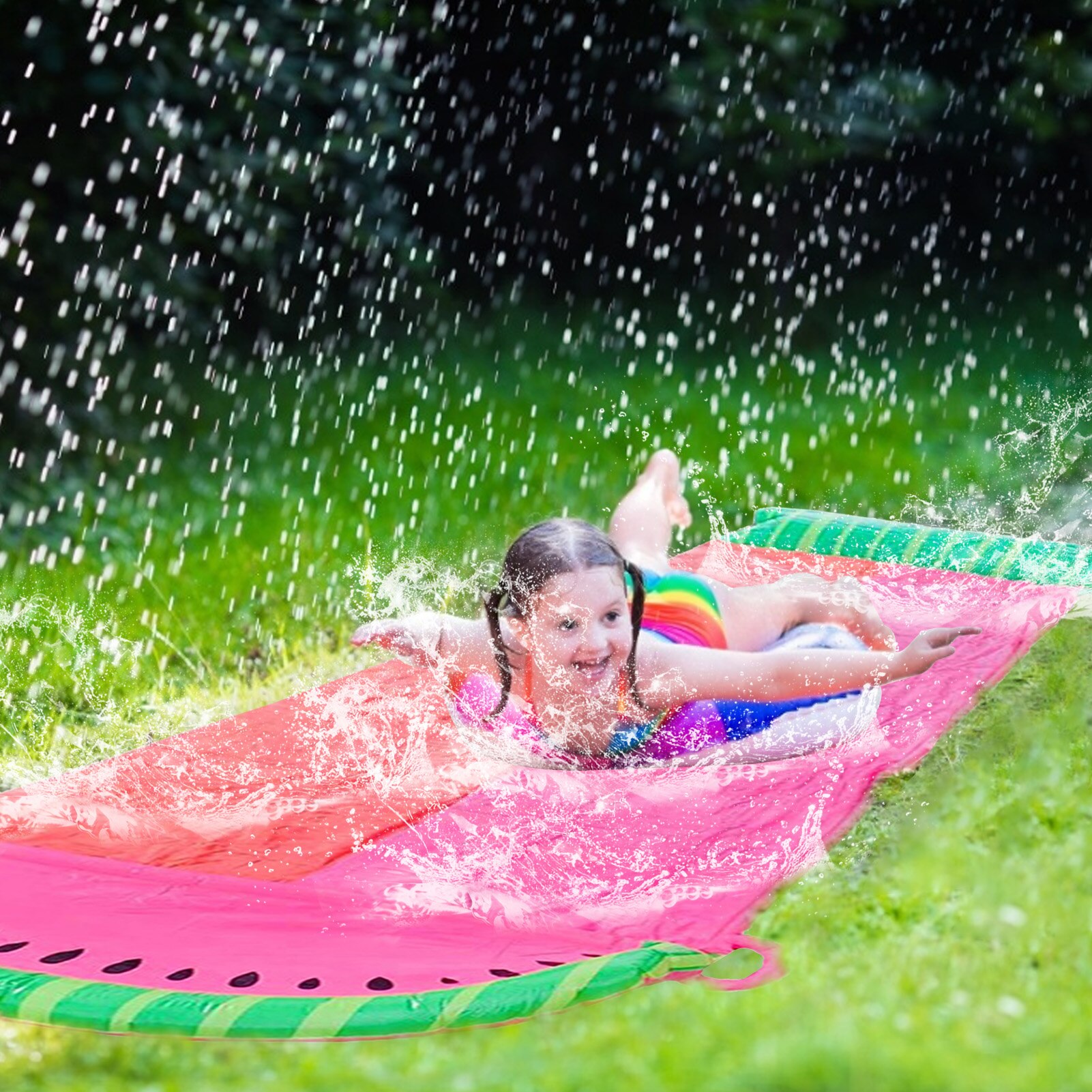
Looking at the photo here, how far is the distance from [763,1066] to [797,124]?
21.8 feet

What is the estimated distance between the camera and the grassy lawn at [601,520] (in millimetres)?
2301

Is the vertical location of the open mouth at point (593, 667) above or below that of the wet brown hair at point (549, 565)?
below

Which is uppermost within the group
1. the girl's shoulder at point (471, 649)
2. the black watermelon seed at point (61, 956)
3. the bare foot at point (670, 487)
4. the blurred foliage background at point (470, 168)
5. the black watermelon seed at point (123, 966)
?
the blurred foliage background at point (470, 168)

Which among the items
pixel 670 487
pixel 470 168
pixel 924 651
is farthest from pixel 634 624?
pixel 470 168

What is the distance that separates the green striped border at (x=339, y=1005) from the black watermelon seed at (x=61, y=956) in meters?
0.09

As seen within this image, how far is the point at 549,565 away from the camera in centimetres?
331

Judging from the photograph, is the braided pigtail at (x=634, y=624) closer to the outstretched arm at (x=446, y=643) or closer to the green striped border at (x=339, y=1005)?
the outstretched arm at (x=446, y=643)

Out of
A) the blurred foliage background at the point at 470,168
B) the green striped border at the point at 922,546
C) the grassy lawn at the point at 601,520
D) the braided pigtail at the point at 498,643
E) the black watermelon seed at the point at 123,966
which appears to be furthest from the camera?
the blurred foliage background at the point at 470,168

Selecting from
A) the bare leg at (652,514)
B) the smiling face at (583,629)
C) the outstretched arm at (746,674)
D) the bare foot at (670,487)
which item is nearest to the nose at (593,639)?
the smiling face at (583,629)

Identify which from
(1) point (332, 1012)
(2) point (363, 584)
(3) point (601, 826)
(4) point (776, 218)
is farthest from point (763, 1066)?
(4) point (776, 218)

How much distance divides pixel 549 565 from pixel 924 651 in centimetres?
75

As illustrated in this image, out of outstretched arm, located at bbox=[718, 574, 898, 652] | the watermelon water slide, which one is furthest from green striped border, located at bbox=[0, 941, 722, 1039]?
outstretched arm, located at bbox=[718, 574, 898, 652]

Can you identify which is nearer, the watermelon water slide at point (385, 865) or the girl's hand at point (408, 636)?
the watermelon water slide at point (385, 865)

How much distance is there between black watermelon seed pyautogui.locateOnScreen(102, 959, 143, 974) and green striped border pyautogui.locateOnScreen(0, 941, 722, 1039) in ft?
0.15
